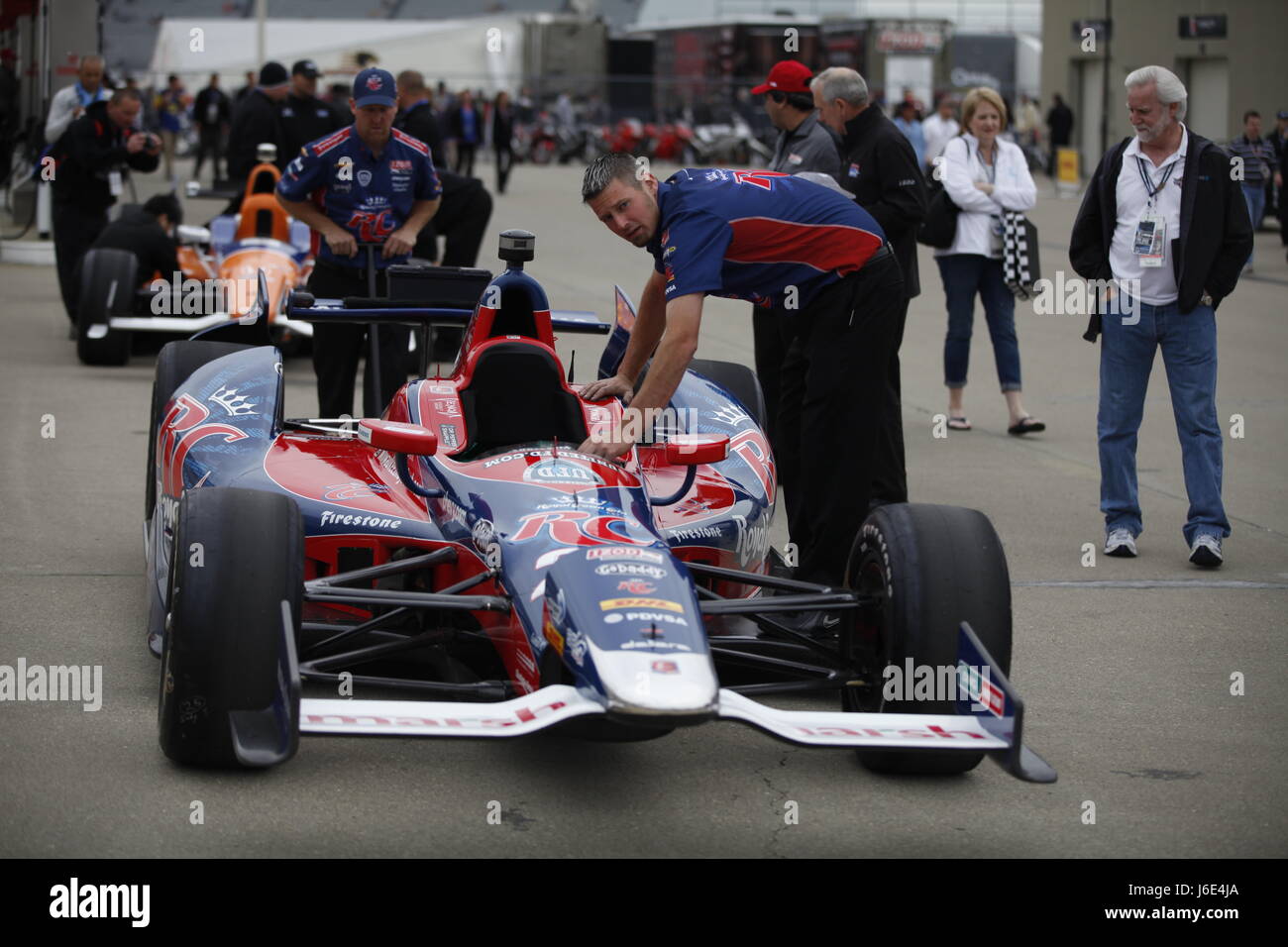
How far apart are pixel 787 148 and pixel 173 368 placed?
340 centimetres

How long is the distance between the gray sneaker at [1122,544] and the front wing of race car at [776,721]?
10.9 feet

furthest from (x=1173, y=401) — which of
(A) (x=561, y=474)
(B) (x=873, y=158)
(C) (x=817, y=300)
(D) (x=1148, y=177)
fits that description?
(A) (x=561, y=474)

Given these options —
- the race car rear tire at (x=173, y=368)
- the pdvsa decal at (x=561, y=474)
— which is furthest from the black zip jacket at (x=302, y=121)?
the pdvsa decal at (x=561, y=474)

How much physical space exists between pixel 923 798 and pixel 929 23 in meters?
48.5

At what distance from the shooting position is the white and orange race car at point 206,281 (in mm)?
11828

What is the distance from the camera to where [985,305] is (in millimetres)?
10141

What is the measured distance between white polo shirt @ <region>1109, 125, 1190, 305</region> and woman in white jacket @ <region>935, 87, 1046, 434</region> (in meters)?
2.34

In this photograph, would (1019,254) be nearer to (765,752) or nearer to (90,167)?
(765,752)

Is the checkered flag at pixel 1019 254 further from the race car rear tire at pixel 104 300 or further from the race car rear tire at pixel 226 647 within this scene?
the race car rear tire at pixel 226 647

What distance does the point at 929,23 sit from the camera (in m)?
50.7

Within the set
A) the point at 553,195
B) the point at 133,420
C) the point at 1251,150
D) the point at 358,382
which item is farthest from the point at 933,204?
the point at 553,195

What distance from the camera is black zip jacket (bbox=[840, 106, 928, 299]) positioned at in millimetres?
8445

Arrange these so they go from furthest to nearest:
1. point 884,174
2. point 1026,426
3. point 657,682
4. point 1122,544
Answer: point 1026,426 → point 884,174 → point 1122,544 → point 657,682
